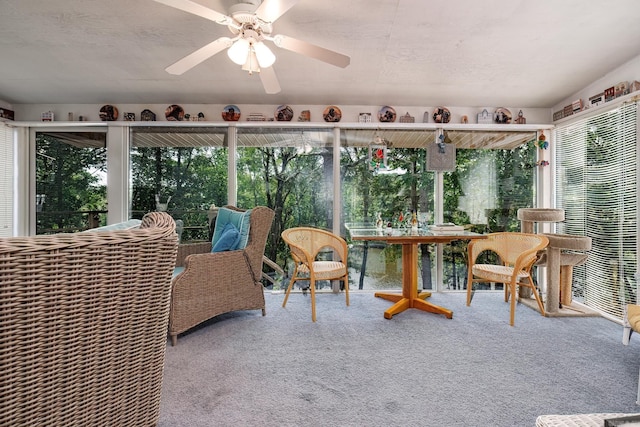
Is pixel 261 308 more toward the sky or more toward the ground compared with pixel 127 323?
more toward the ground

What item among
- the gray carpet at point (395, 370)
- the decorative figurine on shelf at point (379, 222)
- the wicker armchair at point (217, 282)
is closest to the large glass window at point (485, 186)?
the decorative figurine on shelf at point (379, 222)

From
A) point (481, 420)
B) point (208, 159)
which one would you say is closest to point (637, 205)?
point (481, 420)

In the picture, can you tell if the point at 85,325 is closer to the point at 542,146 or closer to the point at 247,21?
the point at 247,21

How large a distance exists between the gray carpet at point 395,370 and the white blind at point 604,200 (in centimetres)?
42

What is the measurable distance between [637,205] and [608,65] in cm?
127

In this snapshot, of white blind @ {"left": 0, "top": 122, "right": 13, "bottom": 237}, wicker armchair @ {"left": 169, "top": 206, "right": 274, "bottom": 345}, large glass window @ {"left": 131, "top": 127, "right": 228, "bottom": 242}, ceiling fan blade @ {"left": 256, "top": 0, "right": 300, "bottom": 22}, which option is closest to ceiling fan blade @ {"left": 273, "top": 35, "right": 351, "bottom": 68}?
ceiling fan blade @ {"left": 256, "top": 0, "right": 300, "bottom": 22}

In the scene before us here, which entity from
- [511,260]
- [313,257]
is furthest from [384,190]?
[511,260]

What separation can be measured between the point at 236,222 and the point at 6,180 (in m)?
2.92

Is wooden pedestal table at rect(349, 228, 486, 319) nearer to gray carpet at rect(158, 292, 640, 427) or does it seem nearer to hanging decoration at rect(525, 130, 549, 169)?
gray carpet at rect(158, 292, 640, 427)

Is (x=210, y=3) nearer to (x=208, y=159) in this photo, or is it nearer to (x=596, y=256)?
(x=208, y=159)

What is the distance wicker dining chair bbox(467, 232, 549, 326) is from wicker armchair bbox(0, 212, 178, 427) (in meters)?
2.73

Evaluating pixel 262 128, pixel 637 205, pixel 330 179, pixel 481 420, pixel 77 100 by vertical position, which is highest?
pixel 77 100

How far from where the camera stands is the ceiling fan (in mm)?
1733

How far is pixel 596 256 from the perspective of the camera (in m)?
3.21
